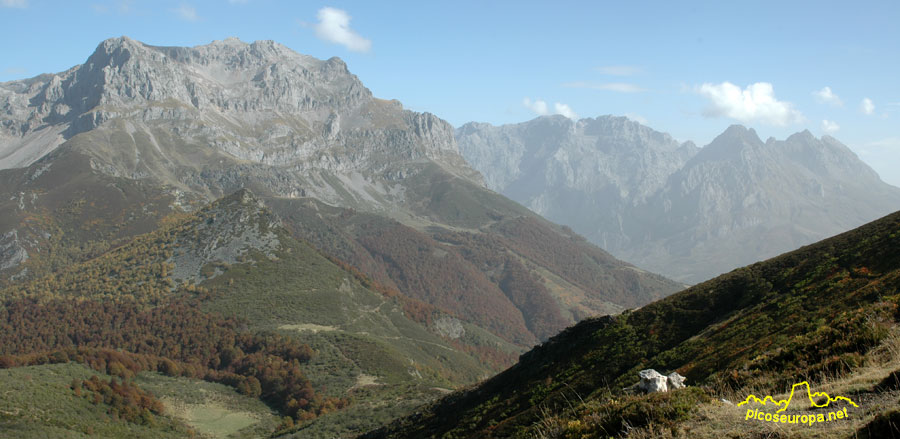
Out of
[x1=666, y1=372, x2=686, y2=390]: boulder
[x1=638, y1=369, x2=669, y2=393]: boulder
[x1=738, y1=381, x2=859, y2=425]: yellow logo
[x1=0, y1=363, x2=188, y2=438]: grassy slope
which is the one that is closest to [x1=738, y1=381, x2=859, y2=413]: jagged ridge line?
[x1=738, y1=381, x2=859, y2=425]: yellow logo

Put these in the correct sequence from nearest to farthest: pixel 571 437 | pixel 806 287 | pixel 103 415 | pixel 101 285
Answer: pixel 571 437 → pixel 806 287 → pixel 103 415 → pixel 101 285

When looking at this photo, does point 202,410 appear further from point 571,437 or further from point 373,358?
point 571,437

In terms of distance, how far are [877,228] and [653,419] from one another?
44.9m

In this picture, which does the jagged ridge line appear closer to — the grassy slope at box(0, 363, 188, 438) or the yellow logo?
the yellow logo

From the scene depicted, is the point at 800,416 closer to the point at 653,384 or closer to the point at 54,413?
the point at 653,384

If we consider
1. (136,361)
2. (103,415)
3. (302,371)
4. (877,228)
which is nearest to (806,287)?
(877,228)

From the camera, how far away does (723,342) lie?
36.6m

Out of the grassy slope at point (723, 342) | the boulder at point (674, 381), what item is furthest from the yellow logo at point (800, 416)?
the boulder at point (674, 381)

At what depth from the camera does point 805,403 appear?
17078 millimetres

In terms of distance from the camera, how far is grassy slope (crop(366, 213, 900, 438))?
76.2ft

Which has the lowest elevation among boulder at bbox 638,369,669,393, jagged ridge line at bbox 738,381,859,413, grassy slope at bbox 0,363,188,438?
grassy slope at bbox 0,363,188,438

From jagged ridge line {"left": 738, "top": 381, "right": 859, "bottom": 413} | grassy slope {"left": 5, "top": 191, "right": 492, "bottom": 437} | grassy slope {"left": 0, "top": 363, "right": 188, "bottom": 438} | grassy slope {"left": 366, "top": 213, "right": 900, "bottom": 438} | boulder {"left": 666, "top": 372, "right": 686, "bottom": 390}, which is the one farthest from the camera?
grassy slope {"left": 5, "top": 191, "right": 492, "bottom": 437}

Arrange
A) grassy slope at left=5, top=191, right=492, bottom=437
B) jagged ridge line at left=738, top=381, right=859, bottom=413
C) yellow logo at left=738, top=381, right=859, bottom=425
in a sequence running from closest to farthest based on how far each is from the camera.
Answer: yellow logo at left=738, top=381, right=859, bottom=425
jagged ridge line at left=738, top=381, right=859, bottom=413
grassy slope at left=5, top=191, right=492, bottom=437

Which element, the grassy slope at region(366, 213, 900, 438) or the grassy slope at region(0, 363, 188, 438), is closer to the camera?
the grassy slope at region(366, 213, 900, 438)
